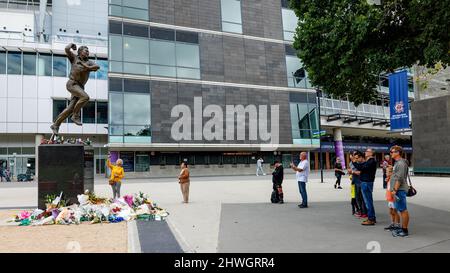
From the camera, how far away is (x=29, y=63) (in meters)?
38.0

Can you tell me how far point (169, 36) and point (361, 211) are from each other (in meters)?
30.6

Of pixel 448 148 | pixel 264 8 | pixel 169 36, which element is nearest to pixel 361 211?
pixel 448 148

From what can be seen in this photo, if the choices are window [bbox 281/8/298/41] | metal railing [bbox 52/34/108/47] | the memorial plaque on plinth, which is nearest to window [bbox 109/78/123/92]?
metal railing [bbox 52/34/108/47]

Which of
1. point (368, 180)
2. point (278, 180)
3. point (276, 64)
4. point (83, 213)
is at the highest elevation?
point (276, 64)

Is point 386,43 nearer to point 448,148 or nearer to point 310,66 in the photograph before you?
point 310,66

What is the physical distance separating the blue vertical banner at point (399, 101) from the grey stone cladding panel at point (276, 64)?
14.5 m

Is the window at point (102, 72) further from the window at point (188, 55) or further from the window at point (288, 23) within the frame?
the window at point (288, 23)

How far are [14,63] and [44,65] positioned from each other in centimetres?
270

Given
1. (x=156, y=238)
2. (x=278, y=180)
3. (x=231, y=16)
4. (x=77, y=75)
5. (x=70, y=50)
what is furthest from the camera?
(x=231, y=16)

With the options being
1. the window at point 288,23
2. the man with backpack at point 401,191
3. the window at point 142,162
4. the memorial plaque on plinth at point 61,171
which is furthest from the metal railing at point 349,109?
the man with backpack at point 401,191

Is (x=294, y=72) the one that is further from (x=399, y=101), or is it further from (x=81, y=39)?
(x=81, y=39)

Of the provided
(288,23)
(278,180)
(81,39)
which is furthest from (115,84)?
(278,180)

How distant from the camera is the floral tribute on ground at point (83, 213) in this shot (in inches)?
356

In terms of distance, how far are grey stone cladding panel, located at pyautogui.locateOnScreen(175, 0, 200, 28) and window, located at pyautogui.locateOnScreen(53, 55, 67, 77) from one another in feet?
42.2
